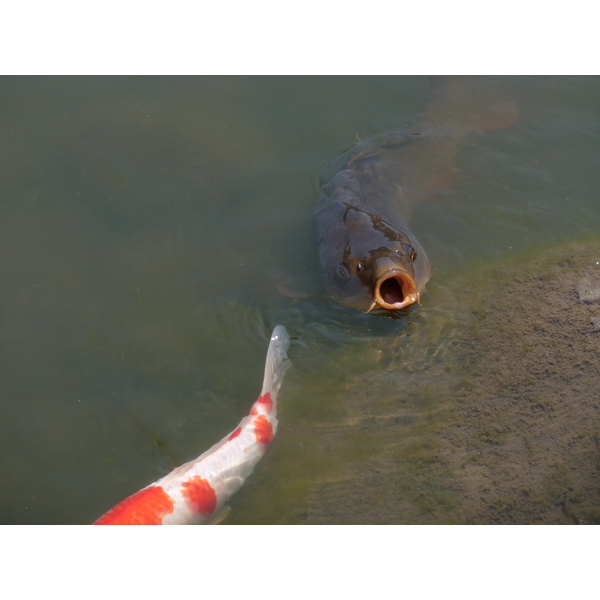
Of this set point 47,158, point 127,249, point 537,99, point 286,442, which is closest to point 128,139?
point 47,158

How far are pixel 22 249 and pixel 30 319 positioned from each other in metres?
0.86

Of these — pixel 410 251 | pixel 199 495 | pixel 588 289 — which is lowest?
pixel 199 495

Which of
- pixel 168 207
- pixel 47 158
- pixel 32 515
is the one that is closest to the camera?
pixel 32 515

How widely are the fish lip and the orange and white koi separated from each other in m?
1.01

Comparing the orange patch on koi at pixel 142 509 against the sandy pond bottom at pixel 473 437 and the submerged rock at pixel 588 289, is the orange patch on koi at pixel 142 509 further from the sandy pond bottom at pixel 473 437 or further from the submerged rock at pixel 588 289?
the submerged rock at pixel 588 289

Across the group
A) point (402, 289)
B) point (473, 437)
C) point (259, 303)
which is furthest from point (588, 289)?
point (259, 303)

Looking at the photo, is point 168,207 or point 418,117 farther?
point 418,117

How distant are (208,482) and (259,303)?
1.63m

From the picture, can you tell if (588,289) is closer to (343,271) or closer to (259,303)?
(343,271)

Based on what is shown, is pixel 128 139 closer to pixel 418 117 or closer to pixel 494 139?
pixel 418 117

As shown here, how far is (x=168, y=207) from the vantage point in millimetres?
5555

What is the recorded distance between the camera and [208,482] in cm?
358

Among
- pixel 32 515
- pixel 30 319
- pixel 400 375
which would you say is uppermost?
pixel 30 319

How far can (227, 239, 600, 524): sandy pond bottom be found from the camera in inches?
133
